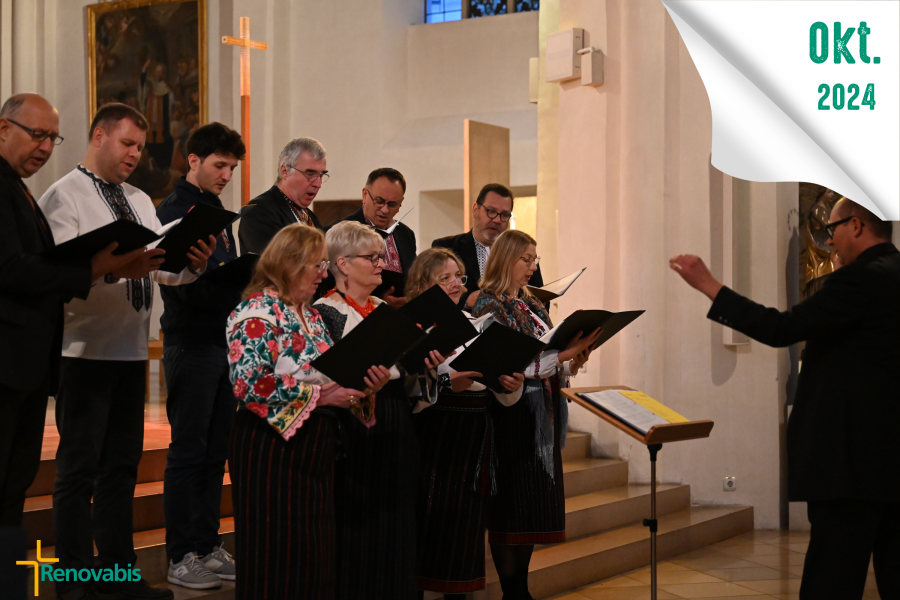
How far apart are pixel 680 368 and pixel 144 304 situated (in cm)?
423

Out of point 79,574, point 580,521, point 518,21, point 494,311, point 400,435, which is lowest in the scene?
point 580,521

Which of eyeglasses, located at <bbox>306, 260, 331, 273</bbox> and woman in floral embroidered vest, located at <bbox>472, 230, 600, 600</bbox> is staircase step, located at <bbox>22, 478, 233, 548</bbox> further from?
eyeglasses, located at <bbox>306, 260, 331, 273</bbox>

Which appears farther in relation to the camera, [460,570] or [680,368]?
[680,368]

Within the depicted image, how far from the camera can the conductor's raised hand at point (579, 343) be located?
3762 millimetres

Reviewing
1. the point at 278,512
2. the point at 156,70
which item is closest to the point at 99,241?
the point at 278,512

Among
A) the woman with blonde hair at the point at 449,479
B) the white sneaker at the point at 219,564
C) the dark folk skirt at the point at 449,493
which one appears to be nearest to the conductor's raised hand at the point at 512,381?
the woman with blonde hair at the point at 449,479

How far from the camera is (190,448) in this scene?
11.6ft

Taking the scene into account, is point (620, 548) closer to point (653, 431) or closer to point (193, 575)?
point (653, 431)

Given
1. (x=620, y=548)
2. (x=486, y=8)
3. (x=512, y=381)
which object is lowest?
(x=620, y=548)

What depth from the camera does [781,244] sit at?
6.58m

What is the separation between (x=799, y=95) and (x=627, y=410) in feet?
5.96

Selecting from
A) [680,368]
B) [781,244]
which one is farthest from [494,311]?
[781,244]

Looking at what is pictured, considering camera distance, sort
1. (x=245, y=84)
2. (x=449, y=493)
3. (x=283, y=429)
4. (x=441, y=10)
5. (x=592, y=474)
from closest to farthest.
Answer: (x=283, y=429) < (x=449, y=493) < (x=592, y=474) < (x=245, y=84) < (x=441, y=10)

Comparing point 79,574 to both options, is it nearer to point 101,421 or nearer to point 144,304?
point 101,421
